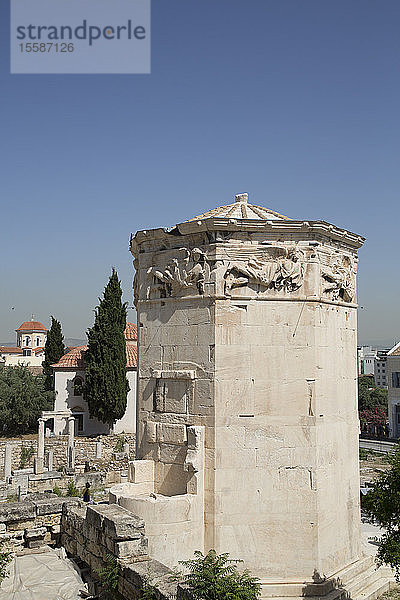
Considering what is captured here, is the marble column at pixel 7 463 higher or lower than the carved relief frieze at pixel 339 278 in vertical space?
lower

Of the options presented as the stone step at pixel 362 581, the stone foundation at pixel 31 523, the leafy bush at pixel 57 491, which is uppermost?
the stone foundation at pixel 31 523

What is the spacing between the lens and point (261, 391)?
8414 millimetres

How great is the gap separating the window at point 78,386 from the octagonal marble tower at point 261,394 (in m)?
24.3

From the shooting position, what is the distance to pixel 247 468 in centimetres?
Result: 830

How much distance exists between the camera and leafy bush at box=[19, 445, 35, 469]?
82.7 ft

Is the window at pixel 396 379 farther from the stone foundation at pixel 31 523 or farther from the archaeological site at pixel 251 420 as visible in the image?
the stone foundation at pixel 31 523

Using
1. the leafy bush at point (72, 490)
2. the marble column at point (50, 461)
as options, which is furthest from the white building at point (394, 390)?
the leafy bush at point (72, 490)

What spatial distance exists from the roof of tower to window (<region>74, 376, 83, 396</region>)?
24455 mm

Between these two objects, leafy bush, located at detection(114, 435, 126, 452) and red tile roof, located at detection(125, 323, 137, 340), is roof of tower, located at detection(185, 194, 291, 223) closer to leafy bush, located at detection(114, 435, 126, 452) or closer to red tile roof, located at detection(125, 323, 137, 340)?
leafy bush, located at detection(114, 435, 126, 452)

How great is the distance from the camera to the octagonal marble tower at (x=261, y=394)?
823cm

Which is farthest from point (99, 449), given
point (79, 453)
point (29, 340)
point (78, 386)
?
point (29, 340)

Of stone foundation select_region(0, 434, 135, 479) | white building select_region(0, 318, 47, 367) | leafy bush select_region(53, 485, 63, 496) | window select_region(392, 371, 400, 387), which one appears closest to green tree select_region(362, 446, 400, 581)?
leafy bush select_region(53, 485, 63, 496)

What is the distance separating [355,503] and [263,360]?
3.17m

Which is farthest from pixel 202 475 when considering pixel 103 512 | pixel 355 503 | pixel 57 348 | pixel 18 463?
pixel 57 348
